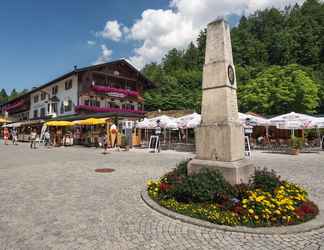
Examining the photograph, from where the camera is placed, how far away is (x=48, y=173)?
30.5 feet

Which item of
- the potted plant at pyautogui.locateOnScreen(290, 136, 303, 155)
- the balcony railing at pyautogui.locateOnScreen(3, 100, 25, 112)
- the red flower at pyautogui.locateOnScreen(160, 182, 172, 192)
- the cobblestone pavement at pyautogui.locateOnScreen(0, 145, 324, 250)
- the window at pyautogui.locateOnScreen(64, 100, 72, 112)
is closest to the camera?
the cobblestone pavement at pyautogui.locateOnScreen(0, 145, 324, 250)

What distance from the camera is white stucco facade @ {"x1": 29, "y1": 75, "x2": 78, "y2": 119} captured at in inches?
1261

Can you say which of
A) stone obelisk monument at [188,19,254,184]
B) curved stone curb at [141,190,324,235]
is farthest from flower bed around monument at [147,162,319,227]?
stone obelisk monument at [188,19,254,184]

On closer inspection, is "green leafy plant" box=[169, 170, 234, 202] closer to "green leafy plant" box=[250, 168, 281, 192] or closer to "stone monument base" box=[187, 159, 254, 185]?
"stone monument base" box=[187, 159, 254, 185]

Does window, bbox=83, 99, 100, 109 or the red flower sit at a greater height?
window, bbox=83, 99, 100, 109

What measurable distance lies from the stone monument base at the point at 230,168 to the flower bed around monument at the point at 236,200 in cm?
20

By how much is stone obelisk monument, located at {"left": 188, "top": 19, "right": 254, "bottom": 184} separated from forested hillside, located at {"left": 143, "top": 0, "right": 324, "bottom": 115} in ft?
103

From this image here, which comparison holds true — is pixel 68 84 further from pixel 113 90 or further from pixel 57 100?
pixel 113 90

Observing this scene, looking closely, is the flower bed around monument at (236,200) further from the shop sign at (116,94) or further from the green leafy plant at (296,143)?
the shop sign at (116,94)

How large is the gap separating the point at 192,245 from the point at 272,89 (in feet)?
118

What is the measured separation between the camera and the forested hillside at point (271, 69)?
34.3 meters

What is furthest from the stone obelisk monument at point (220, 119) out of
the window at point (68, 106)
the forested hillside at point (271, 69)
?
the forested hillside at point (271, 69)

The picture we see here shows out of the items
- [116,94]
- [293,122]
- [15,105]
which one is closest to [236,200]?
[293,122]

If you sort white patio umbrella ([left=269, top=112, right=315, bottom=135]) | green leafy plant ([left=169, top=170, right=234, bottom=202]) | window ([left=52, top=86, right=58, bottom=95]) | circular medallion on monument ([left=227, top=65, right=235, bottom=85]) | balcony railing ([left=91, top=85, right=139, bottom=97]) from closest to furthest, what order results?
green leafy plant ([left=169, top=170, right=234, bottom=202]) < circular medallion on monument ([left=227, top=65, right=235, bottom=85]) < white patio umbrella ([left=269, top=112, right=315, bottom=135]) < balcony railing ([left=91, top=85, right=139, bottom=97]) < window ([left=52, top=86, right=58, bottom=95])
